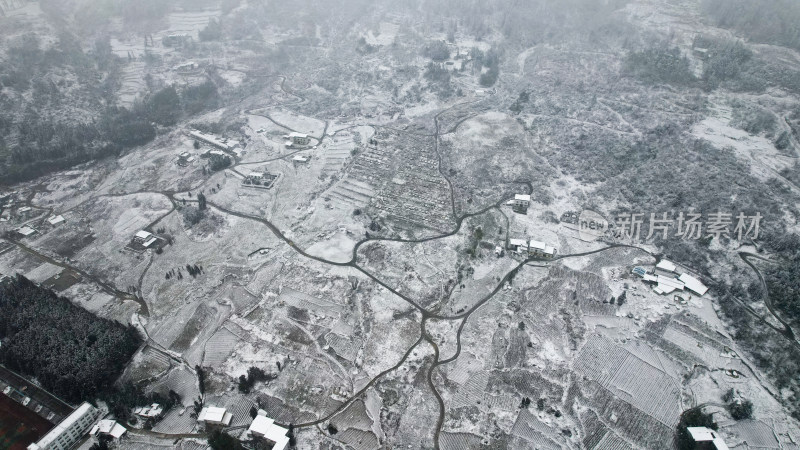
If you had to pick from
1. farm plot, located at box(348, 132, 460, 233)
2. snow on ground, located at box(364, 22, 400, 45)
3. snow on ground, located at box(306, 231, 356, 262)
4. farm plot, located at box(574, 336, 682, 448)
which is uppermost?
snow on ground, located at box(364, 22, 400, 45)

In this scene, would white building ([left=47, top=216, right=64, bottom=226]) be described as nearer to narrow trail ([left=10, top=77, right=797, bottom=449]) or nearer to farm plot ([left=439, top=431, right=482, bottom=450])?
narrow trail ([left=10, top=77, right=797, bottom=449])

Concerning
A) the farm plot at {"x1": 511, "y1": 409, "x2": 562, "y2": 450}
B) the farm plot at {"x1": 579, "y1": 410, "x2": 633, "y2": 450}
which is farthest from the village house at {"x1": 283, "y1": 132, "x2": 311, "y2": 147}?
the farm plot at {"x1": 579, "y1": 410, "x2": 633, "y2": 450}

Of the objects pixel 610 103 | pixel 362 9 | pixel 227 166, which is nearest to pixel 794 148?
pixel 610 103

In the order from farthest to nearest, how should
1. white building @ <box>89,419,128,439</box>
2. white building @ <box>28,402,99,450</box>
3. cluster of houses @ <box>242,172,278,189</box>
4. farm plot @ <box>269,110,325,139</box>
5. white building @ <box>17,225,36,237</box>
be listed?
1. farm plot @ <box>269,110,325,139</box>
2. cluster of houses @ <box>242,172,278,189</box>
3. white building @ <box>17,225,36,237</box>
4. white building @ <box>89,419,128,439</box>
5. white building @ <box>28,402,99,450</box>

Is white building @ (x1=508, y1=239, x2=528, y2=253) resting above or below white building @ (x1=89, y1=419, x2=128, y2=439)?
above

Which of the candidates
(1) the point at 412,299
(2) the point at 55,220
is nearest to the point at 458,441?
(1) the point at 412,299

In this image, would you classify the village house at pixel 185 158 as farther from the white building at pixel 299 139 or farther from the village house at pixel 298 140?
the white building at pixel 299 139

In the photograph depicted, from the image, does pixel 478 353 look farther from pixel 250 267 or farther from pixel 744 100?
pixel 744 100
